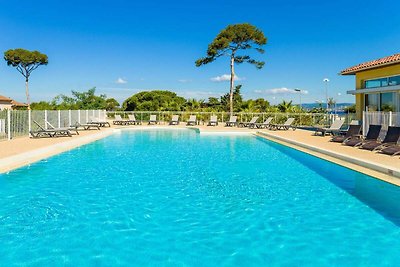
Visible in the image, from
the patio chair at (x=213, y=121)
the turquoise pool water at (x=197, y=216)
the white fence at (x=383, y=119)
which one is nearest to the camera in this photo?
the turquoise pool water at (x=197, y=216)

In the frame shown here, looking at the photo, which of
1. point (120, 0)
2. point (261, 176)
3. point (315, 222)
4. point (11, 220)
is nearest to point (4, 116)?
point (11, 220)

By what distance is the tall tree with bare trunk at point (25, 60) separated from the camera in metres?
43.2

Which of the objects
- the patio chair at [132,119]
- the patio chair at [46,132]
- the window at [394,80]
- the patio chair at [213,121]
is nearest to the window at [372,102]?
the window at [394,80]

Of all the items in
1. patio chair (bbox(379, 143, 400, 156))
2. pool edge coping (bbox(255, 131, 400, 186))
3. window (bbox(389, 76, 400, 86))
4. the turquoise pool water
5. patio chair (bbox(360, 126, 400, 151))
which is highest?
window (bbox(389, 76, 400, 86))

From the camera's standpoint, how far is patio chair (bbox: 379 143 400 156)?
9414mm

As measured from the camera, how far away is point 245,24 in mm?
29828

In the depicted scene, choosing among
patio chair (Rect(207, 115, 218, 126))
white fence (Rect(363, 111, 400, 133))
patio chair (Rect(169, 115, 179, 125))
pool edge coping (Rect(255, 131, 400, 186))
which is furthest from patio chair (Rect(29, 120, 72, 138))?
white fence (Rect(363, 111, 400, 133))

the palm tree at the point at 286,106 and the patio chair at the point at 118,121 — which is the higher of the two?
the palm tree at the point at 286,106

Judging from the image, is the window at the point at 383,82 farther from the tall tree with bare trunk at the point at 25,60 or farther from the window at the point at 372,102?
the tall tree with bare trunk at the point at 25,60

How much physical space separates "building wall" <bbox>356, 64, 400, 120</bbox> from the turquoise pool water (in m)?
7.86

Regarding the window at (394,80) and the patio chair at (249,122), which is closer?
the window at (394,80)

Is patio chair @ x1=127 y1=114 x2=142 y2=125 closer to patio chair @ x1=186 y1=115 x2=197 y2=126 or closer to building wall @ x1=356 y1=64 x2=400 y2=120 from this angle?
patio chair @ x1=186 y1=115 x2=197 y2=126

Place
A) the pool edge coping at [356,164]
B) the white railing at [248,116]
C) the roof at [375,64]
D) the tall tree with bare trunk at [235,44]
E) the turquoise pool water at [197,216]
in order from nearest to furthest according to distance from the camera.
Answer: the turquoise pool water at [197,216] < the pool edge coping at [356,164] < the roof at [375,64] < the white railing at [248,116] < the tall tree with bare trunk at [235,44]

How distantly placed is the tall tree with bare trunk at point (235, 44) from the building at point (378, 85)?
44.2 feet
